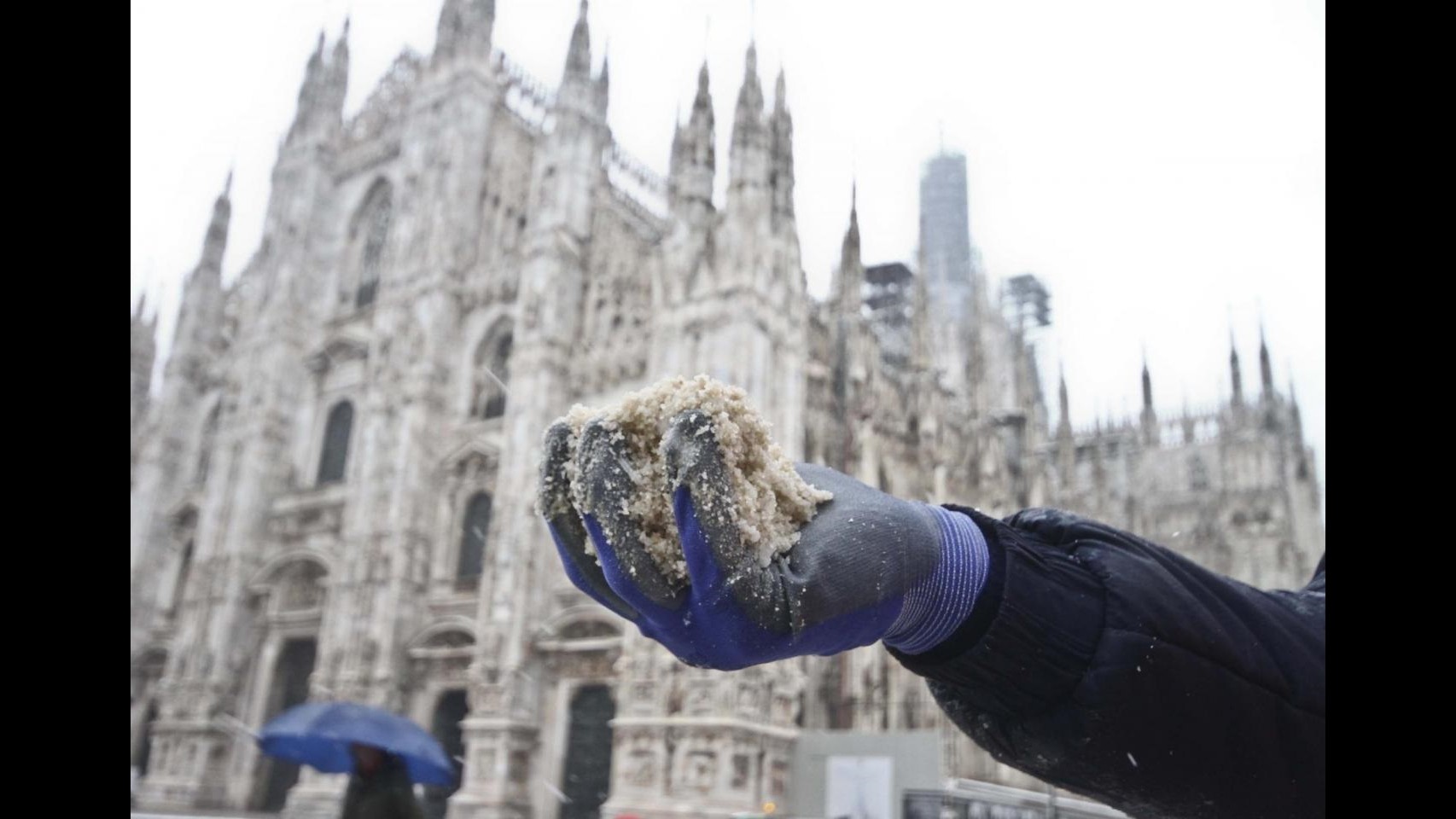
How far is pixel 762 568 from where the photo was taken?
1.53 metres

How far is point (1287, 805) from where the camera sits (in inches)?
70.1

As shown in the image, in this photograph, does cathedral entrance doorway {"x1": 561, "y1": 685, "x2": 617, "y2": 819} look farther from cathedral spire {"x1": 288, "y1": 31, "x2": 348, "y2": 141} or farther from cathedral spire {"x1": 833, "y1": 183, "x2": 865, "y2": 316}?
cathedral spire {"x1": 288, "y1": 31, "x2": 348, "y2": 141}

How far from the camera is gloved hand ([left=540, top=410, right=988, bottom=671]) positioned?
152cm

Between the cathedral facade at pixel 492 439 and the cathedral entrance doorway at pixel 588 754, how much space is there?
0.15 feet

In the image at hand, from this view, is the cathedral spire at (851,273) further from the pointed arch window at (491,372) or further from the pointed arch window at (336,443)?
the pointed arch window at (336,443)

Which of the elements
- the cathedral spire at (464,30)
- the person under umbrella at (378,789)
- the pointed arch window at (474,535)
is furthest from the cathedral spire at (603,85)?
the person under umbrella at (378,789)

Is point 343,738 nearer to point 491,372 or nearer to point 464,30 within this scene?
point 491,372

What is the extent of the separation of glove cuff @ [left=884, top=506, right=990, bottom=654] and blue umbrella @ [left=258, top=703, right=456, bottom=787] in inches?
→ 246

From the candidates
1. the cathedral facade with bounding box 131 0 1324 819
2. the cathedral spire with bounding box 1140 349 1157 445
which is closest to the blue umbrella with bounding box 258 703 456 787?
the cathedral facade with bounding box 131 0 1324 819

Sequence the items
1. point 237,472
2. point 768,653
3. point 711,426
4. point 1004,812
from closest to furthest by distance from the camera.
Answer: point 768,653 < point 711,426 < point 1004,812 < point 237,472

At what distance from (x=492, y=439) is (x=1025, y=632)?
18118 millimetres
